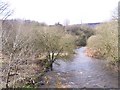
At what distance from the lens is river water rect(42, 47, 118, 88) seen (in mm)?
12523

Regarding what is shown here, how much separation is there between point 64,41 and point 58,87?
6685 millimetres

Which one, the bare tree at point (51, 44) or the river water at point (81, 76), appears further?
the bare tree at point (51, 44)

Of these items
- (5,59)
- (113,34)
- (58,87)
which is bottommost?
(58,87)

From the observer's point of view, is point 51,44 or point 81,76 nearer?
point 81,76

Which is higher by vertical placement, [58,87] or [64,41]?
[64,41]

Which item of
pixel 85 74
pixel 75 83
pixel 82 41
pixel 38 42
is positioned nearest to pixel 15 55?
pixel 75 83

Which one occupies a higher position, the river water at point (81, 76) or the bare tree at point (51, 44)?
the bare tree at point (51, 44)

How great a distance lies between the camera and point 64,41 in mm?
18203

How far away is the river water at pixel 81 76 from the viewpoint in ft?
41.1

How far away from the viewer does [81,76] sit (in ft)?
47.5

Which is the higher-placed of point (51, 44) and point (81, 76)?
point (51, 44)

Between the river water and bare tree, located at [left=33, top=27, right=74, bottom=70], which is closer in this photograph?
the river water

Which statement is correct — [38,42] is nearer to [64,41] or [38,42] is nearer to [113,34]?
[64,41]

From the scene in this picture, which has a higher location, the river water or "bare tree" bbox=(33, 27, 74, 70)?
"bare tree" bbox=(33, 27, 74, 70)
